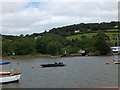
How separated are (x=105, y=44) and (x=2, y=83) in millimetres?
142424

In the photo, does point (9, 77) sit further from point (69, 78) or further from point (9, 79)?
point (69, 78)

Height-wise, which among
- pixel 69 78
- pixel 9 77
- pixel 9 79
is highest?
pixel 9 77

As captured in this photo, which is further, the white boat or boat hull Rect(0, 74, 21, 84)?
the white boat

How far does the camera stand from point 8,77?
62594mm

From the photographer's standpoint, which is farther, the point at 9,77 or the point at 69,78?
the point at 69,78

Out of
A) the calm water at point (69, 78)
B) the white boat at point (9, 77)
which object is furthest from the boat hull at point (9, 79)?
the calm water at point (69, 78)

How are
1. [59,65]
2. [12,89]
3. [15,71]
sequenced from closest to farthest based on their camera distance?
[12,89] → [15,71] → [59,65]

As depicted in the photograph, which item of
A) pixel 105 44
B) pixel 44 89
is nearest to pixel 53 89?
pixel 44 89

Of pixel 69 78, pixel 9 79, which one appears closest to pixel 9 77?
pixel 9 79

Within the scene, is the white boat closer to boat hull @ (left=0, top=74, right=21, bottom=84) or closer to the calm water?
boat hull @ (left=0, top=74, right=21, bottom=84)

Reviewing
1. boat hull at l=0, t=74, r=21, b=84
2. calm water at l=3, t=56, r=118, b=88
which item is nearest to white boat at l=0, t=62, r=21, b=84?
boat hull at l=0, t=74, r=21, b=84

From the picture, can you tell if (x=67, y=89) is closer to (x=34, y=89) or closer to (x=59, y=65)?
(x=34, y=89)

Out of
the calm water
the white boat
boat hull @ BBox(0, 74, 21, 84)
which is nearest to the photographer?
the calm water

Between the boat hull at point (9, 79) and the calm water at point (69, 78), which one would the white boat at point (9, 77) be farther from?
the calm water at point (69, 78)
